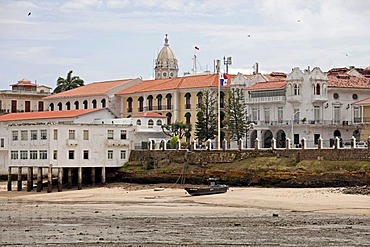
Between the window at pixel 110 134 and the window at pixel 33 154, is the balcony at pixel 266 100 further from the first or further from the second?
the window at pixel 33 154

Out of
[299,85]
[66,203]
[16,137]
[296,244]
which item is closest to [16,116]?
[16,137]

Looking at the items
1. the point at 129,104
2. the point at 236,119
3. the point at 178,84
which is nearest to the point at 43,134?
the point at 236,119

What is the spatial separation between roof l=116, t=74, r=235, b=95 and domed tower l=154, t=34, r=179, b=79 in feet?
75.0

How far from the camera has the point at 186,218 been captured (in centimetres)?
5219

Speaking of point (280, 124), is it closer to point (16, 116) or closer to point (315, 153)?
point (315, 153)

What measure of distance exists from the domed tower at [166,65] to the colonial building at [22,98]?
1925 cm

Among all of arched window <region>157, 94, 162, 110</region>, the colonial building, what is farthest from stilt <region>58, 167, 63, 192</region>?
the colonial building

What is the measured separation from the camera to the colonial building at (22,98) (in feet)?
412

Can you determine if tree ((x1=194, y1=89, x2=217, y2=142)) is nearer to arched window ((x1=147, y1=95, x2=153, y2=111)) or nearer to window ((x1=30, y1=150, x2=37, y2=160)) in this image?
arched window ((x1=147, y1=95, x2=153, y2=111))

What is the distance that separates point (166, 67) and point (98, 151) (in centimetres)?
6002

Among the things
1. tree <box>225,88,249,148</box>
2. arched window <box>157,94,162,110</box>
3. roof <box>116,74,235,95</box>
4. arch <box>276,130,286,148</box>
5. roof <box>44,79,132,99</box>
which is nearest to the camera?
tree <box>225,88,249,148</box>

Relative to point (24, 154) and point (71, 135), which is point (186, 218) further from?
point (24, 154)

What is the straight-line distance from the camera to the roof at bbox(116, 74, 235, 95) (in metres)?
111

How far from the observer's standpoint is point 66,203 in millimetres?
68500
